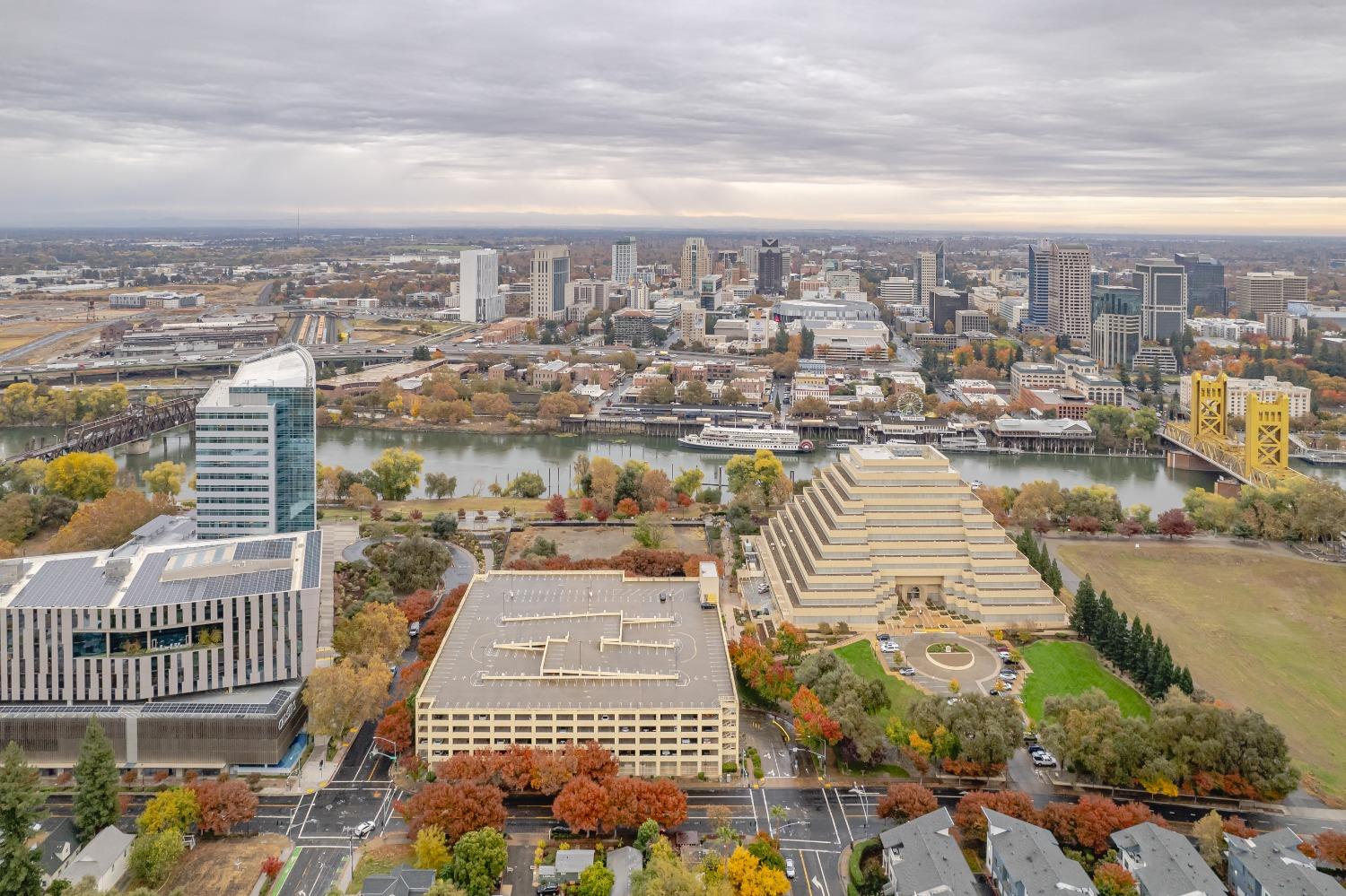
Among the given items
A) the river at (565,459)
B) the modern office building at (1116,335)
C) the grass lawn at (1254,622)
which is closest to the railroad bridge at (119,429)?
the river at (565,459)

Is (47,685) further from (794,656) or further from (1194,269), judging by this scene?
(1194,269)

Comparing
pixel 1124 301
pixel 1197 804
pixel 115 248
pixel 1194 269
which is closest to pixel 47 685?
pixel 1197 804

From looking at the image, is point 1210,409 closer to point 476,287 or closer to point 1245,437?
→ point 1245,437

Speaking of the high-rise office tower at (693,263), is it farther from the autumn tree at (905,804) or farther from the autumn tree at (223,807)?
the autumn tree at (223,807)

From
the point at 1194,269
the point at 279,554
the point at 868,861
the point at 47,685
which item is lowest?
the point at 868,861

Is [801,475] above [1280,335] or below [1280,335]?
below

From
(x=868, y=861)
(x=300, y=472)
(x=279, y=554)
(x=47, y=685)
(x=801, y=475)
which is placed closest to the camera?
(x=868, y=861)

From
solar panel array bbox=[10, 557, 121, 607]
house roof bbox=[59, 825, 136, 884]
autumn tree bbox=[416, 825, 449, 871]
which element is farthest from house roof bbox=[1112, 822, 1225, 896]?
solar panel array bbox=[10, 557, 121, 607]
